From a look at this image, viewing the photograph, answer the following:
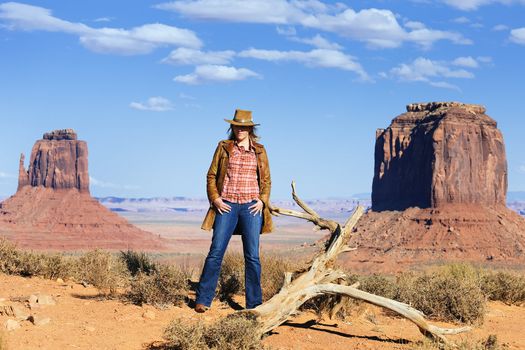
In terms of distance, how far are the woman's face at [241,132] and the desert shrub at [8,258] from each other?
16.5 ft

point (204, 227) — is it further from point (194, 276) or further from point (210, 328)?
point (194, 276)

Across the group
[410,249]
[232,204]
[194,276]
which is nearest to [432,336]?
[232,204]

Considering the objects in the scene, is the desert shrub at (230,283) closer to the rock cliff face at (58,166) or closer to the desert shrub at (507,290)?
the desert shrub at (507,290)

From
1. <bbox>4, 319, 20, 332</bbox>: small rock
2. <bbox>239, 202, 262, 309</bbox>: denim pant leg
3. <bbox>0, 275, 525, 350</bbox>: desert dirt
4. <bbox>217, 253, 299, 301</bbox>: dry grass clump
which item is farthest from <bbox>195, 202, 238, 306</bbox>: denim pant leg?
<bbox>4, 319, 20, 332</bbox>: small rock

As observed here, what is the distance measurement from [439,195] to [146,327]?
7414 cm

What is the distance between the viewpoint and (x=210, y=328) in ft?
20.9

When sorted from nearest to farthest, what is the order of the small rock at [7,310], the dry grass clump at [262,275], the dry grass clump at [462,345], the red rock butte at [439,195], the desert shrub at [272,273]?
1. the dry grass clump at [462,345]
2. the small rock at [7,310]
3. the dry grass clump at [262,275]
4. the desert shrub at [272,273]
5. the red rock butte at [439,195]

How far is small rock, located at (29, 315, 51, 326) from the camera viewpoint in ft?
Result: 23.7

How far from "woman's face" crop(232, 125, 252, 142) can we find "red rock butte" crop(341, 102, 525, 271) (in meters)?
57.2

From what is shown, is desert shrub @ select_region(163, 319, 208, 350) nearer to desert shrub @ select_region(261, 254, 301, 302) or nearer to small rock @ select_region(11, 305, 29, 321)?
small rock @ select_region(11, 305, 29, 321)

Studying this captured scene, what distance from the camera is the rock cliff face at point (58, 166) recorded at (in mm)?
110875

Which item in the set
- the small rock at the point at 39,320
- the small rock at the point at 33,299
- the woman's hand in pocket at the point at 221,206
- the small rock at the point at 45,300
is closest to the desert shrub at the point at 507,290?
the woman's hand in pocket at the point at 221,206

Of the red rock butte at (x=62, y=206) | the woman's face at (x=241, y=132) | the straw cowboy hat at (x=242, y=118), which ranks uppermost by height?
the straw cowboy hat at (x=242, y=118)

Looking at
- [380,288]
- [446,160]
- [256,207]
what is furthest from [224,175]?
[446,160]
